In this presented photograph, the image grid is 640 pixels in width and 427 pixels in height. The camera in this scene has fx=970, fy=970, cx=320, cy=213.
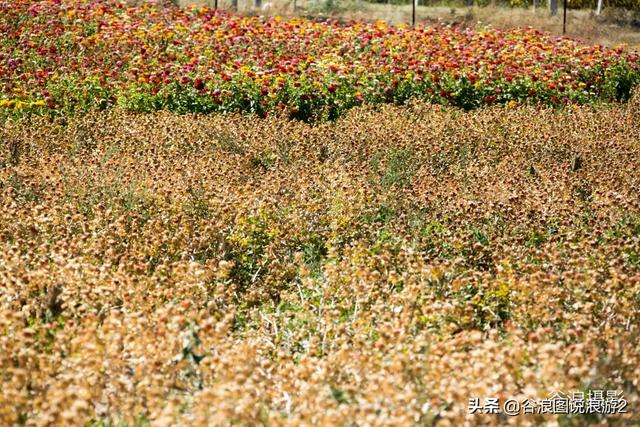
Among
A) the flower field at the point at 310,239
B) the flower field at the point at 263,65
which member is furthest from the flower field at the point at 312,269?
the flower field at the point at 263,65

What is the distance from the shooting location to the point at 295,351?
5.00 meters

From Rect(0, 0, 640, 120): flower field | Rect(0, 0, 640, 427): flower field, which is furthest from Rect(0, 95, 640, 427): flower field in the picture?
Rect(0, 0, 640, 120): flower field

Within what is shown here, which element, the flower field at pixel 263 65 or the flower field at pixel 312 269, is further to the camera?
the flower field at pixel 263 65

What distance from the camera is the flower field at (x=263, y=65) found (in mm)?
11164

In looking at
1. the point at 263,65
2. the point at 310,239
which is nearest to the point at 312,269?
the point at 310,239

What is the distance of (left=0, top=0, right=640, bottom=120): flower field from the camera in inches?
440

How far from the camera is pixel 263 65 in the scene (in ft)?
41.1

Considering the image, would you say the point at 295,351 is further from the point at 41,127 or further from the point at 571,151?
the point at 41,127

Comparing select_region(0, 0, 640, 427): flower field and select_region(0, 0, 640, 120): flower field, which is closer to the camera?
select_region(0, 0, 640, 427): flower field

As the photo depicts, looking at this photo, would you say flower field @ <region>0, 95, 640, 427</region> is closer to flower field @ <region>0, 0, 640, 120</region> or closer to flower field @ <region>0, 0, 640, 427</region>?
flower field @ <region>0, 0, 640, 427</region>

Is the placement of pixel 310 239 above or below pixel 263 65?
below

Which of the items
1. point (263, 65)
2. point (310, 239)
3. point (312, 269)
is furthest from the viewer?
point (263, 65)

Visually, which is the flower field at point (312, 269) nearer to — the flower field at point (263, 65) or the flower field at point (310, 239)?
the flower field at point (310, 239)

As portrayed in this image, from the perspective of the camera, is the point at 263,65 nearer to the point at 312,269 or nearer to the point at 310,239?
the point at 310,239
